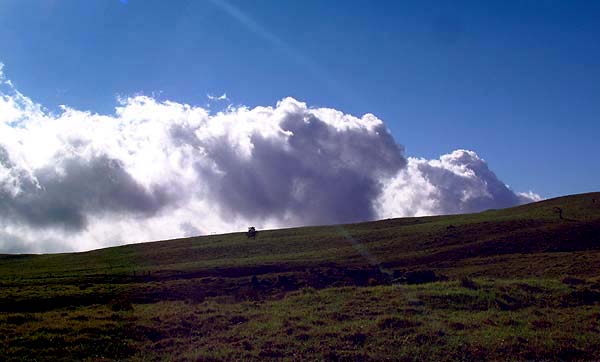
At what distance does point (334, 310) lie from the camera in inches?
1096

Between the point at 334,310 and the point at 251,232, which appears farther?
the point at 251,232

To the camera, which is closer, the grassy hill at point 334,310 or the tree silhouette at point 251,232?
the grassy hill at point 334,310

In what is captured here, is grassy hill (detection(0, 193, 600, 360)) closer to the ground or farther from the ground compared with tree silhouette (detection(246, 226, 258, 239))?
closer to the ground

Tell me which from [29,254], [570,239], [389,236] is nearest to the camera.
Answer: [570,239]

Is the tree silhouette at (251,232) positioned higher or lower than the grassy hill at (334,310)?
higher

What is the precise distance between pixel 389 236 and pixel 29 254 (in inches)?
3198

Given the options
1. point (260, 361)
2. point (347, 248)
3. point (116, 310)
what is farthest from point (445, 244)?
point (260, 361)

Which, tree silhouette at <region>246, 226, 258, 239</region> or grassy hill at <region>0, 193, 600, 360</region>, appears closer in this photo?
grassy hill at <region>0, 193, 600, 360</region>

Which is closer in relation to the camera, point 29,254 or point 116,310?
point 116,310

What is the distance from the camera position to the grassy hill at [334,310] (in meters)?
20.6

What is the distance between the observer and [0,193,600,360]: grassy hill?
67.6 ft

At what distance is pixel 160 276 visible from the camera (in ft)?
179

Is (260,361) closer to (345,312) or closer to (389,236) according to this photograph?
(345,312)

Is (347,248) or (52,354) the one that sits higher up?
(347,248)
